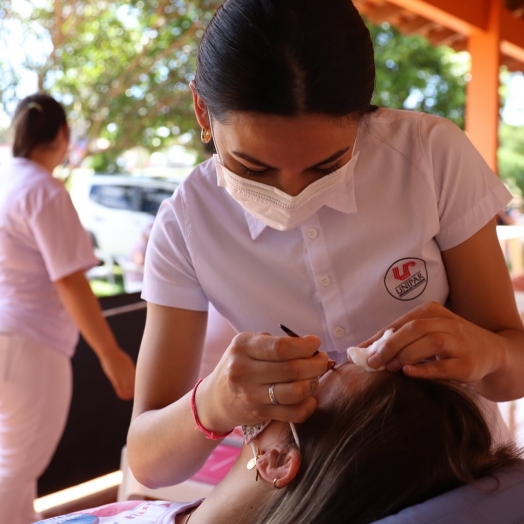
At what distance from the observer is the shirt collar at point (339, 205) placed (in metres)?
1.31

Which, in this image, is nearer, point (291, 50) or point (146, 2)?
point (291, 50)

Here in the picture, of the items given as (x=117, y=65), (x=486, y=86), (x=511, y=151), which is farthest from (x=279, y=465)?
(x=511, y=151)

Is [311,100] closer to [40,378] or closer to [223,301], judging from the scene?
[223,301]

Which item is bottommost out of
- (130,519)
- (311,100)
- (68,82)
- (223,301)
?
(130,519)

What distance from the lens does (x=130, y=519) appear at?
1.46 metres

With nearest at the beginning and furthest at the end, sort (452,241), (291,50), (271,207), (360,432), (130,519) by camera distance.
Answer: (291,50), (360,432), (271,207), (452,241), (130,519)

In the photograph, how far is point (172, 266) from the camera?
1.38m

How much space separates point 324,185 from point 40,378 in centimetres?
171

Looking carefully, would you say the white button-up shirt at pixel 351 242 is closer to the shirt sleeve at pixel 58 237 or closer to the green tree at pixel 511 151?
the shirt sleeve at pixel 58 237

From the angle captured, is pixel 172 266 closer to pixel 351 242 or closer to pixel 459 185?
pixel 351 242

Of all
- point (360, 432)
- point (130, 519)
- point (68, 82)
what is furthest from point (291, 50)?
point (68, 82)

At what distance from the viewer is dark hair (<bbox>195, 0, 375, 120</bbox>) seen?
3.26 feet

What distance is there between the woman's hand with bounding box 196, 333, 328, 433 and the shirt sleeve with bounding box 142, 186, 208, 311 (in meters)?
0.33

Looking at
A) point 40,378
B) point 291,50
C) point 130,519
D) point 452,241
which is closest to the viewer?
point 291,50
